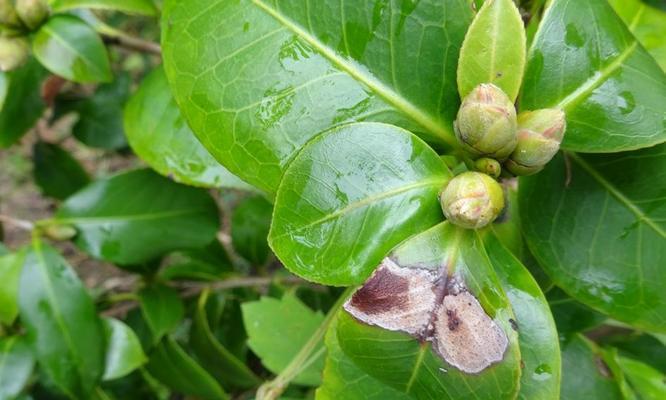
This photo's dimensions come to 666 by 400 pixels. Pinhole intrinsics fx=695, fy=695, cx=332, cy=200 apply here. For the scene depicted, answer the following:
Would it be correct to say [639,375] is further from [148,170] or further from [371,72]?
[148,170]

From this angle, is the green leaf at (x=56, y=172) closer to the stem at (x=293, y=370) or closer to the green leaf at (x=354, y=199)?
the stem at (x=293, y=370)

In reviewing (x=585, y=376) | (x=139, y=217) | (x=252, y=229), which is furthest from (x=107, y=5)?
(x=585, y=376)

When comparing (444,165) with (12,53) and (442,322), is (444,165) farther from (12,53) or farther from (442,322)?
(12,53)

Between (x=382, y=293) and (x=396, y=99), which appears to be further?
(x=396, y=99)

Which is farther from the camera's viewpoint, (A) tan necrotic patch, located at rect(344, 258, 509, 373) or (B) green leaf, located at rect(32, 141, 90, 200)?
(B) green leaf, located at rect(32, 141, 90, 200)

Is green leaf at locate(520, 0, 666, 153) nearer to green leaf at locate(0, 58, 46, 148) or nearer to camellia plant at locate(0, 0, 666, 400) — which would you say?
camellia plant at locate(0, 0, 666, 400)

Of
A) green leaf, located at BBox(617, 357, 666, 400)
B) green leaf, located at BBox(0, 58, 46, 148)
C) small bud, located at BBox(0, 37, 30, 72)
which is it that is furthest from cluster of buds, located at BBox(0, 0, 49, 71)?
green leaf, located at BBox(617, 357, 666, 400)
